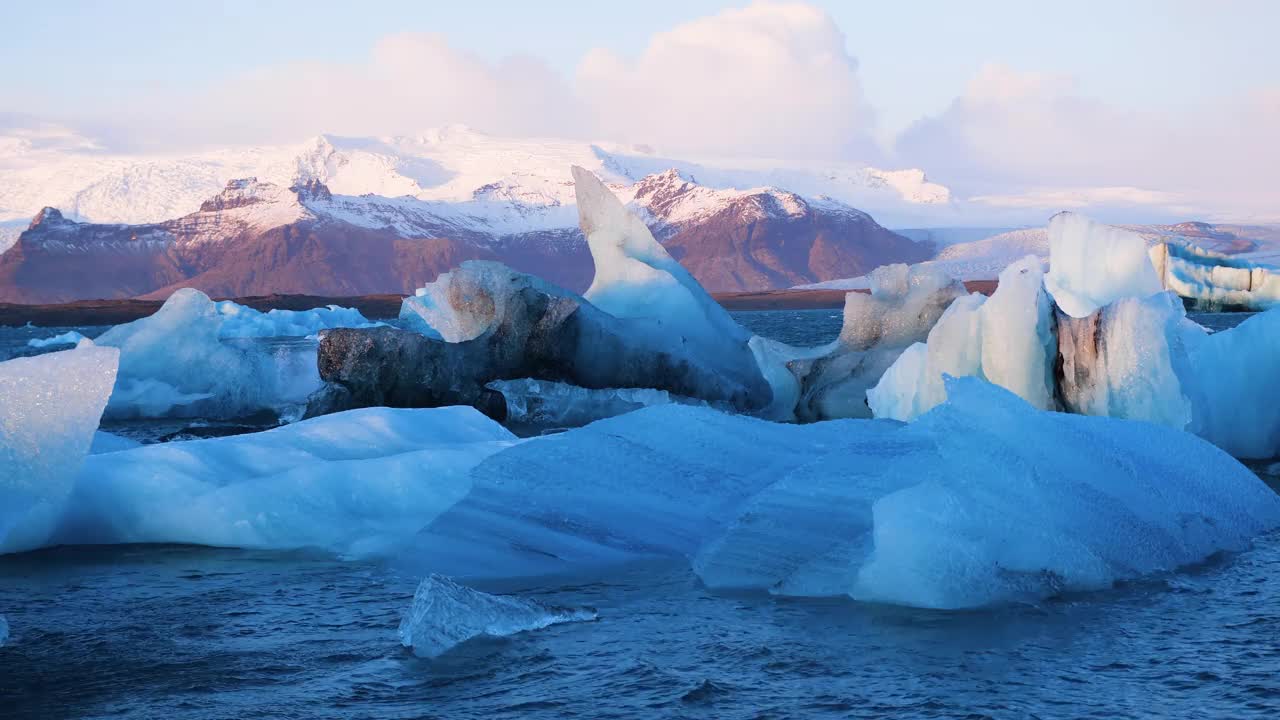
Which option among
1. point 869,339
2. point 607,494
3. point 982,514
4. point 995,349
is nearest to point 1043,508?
point 982,514

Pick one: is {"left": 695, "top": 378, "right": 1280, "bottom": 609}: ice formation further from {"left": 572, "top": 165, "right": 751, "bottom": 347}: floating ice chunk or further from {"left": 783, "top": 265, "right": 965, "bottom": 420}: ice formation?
{"left": 572, "top": 165, "right": 751, "bottom": 347}: floating ice chunk

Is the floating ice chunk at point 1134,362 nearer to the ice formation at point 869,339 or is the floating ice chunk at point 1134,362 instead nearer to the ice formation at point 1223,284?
the ice formation at point 869,339

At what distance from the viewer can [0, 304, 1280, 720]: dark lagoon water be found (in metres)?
4.55

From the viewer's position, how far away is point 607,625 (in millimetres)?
5629

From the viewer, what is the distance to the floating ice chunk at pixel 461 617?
5242mm

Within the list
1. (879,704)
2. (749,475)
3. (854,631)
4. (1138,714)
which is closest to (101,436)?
(749,475)

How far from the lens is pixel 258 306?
10169 centimetres

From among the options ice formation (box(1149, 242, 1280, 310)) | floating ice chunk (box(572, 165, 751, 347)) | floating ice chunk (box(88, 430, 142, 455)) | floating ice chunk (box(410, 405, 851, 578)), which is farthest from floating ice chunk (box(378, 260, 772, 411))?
ice formation (box(1149, 242, 1280, 310))

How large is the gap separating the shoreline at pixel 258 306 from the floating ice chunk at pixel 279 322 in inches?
1525

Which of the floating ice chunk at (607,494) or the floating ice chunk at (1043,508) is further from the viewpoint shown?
the floating ice chunk at (607,494)

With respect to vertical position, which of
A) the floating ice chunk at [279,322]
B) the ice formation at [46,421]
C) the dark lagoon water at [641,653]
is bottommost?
the floating ice chunk at [279,322]

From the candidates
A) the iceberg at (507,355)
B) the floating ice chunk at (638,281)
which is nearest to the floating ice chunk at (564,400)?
the iceberg at (507,355)

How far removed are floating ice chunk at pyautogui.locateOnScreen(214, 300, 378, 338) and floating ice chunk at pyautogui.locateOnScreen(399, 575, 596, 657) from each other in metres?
27.3

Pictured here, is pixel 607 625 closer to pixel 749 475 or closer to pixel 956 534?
pixel 956 534
